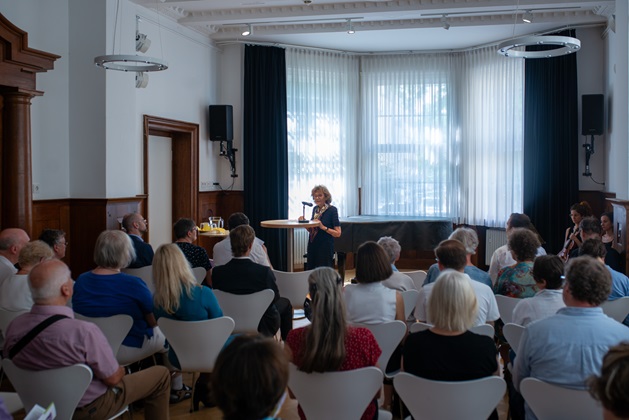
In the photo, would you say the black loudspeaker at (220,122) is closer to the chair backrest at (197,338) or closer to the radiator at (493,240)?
the radiator at (493,240)

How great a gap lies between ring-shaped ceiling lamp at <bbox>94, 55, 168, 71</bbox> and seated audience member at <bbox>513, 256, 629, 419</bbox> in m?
4.25

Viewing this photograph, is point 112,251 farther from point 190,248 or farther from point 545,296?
point 545,296

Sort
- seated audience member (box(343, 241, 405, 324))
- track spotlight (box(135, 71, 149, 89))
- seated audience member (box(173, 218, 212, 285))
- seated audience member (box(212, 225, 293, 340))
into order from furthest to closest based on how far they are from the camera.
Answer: track spotlight (box(135, 71, 149, 89)) → seated audience member (box(173, 218, 212, 285)) → seated audience member (box(212, 225, 293, 340)) → seated audience member (box(343, 241, 405, 324))

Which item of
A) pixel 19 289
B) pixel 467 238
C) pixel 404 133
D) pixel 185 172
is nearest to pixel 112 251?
pixel 19 289

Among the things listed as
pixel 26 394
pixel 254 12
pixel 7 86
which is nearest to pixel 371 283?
pixel 26 394

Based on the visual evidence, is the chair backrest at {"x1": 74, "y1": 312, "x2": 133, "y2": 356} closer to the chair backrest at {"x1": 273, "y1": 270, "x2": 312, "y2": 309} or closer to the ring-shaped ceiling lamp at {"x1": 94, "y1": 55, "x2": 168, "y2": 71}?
the chair backrest at {"x1": 273, "y1": 270, "x2": 312, "y2": 309}

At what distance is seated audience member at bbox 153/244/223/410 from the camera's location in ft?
12.3

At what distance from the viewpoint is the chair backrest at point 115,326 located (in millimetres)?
3600

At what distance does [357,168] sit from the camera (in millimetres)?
10664

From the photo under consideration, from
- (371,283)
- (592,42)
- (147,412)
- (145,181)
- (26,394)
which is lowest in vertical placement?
(147,412)

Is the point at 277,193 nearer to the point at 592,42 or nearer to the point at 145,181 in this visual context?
the point at 145,181

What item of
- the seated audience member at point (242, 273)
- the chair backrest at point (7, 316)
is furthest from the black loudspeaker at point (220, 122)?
the chair backrest at point (7, 316)

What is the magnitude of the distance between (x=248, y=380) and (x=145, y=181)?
6.61 meters

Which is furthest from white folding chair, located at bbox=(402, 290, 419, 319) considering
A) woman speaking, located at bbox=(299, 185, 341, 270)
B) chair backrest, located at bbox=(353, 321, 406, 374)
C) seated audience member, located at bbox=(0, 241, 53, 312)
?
woman speaking, located at bbox=(299, 185, 341, 270)
